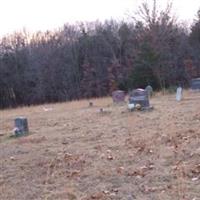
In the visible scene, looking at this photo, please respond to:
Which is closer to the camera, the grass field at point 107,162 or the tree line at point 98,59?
the grass field at point 107,162

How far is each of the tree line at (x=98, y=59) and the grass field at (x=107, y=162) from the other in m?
19.3

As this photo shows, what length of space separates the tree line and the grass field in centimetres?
1929

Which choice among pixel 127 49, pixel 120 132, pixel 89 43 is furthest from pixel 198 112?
pixel 89 43

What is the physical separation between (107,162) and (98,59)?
2915 cm

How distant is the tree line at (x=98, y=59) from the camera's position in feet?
103

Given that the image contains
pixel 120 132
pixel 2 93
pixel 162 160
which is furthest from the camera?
pixel 2 93

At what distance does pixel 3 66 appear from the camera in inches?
1460

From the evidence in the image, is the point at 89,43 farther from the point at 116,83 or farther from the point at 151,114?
the point at 151,114

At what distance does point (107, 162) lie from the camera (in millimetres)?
7234

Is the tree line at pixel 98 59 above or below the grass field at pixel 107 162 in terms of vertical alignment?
above

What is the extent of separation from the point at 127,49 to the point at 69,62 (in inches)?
208

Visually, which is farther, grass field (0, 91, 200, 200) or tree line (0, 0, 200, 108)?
tree line (0, 0, 200, 108)

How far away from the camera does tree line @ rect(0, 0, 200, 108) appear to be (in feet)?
103

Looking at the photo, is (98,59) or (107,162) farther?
(98,59)
